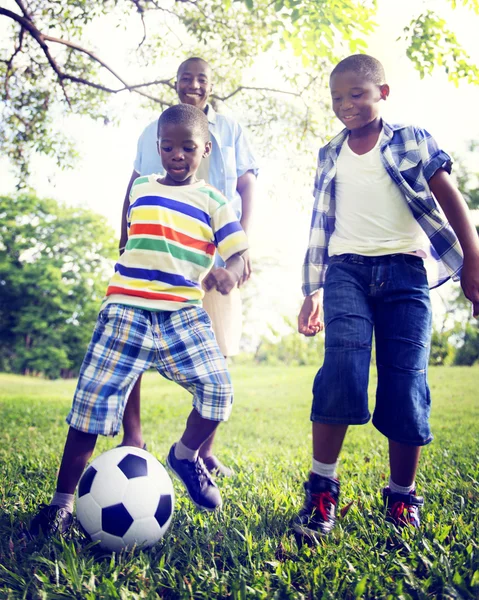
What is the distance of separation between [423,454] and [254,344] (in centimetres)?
945

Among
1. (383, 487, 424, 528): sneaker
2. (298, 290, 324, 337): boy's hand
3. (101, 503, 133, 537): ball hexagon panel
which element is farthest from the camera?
(298, 290, 324, 337): boy's hand

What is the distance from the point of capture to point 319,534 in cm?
215

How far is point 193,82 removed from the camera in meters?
3.11

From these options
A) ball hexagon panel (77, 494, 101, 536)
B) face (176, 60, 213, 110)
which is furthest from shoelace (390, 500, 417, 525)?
face (176, 60, 213, 110)

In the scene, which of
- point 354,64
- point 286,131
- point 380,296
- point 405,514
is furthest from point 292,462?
point 286,131

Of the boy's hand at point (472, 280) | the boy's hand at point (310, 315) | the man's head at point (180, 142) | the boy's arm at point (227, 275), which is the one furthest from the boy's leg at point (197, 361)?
the boy's hand at point (472, 280)

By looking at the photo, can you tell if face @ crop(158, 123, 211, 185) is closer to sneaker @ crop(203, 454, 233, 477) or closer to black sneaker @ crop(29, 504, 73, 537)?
black sneaker @ crop(29, 504, 73, 537)

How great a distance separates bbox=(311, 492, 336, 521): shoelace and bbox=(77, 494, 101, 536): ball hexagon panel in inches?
32.5

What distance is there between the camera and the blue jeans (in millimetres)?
2289

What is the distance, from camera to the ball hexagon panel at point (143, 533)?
79.5 inches

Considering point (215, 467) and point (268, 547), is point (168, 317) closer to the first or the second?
point (268, 547)

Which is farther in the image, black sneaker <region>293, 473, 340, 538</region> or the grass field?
black sneaker <region>293, 473, 340, 538</region>

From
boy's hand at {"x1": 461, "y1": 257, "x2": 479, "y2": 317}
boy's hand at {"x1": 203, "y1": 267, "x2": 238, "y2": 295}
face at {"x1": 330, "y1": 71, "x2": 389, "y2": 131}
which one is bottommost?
boy's hand at {"x1": 203, "y1": 267, "x2": 238, "y2": 295}

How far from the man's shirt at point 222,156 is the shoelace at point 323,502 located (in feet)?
5.26
